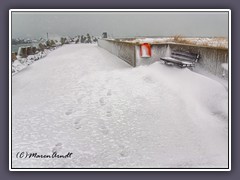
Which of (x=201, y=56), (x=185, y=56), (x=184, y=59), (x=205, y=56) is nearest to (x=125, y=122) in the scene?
(x=205, y=56)

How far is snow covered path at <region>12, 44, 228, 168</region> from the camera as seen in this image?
17.3 feet

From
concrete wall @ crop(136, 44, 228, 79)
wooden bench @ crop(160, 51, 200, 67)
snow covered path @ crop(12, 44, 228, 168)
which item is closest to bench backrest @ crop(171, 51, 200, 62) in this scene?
wooden bench @ crop(160, 51, 200, 67)

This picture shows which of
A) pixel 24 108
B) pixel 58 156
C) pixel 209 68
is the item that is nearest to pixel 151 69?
pixel 209 68

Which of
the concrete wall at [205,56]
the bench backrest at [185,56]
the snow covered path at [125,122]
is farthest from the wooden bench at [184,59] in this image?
the snow covered path at [125,122]

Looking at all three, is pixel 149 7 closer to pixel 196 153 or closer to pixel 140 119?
pixel 140 119

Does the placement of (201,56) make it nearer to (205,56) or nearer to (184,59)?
(205,56)

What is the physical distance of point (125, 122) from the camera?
240 inches

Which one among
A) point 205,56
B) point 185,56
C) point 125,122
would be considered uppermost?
point 185,56

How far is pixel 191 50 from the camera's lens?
897 cm

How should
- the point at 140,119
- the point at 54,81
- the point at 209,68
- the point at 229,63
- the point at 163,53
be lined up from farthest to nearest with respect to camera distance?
the point at 163,53
the point at 54,81
the point at 209,68
the point at 140,119
the point at 229,63

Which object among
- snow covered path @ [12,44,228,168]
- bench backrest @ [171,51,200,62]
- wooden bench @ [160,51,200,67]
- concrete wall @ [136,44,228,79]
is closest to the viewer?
snow covered path @ [12,44,228,168]

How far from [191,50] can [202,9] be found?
3466 millimetres

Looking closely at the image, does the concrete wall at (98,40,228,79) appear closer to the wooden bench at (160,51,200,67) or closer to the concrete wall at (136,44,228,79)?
the concrete wall at (136,44,228,79)

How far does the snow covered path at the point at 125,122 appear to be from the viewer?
5262 mm
